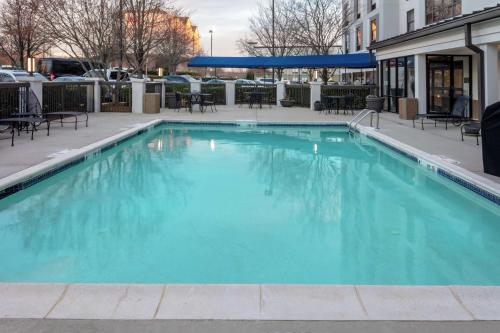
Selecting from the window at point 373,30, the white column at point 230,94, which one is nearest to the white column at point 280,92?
the white column at point 230,94

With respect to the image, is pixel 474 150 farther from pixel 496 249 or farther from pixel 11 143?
pixel 11 143

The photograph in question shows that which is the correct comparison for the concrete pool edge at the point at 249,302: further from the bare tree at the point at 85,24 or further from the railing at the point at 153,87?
the railing at the point at 153,87

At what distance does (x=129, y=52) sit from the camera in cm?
2561

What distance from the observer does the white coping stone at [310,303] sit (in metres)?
3.48

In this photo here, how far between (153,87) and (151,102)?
2.11m

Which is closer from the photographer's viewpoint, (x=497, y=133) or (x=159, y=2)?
(x=497, y=133)

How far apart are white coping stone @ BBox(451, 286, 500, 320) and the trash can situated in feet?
62.5

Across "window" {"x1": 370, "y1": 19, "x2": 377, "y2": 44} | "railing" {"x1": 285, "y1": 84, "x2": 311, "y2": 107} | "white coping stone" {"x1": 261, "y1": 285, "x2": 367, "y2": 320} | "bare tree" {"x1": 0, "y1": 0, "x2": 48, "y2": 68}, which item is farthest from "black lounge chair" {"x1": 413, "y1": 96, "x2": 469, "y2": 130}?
"window" {"x1": 370, "y1": 19, "x2": 377, "y2": 44}

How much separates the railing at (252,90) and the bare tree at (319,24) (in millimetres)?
6242

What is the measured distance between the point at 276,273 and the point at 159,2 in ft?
70.1

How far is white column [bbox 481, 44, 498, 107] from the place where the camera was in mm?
13492

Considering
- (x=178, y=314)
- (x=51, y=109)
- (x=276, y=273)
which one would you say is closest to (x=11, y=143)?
(x=51, y=109)

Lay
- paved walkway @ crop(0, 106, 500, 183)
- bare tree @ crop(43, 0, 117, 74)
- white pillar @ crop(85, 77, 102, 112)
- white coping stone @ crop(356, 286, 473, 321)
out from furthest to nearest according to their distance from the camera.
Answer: bare tree @ crop(43, 0, 117, 74)
white pillar @ crop(85, 77, 102, 112)
paved walkway @ crop(0, 106, 500, 183)
white coping stone @ crop(356, 286, 473, 321)

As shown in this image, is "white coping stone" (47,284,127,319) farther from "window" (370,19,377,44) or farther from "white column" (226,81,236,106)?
"window" (370,19,377,44)
